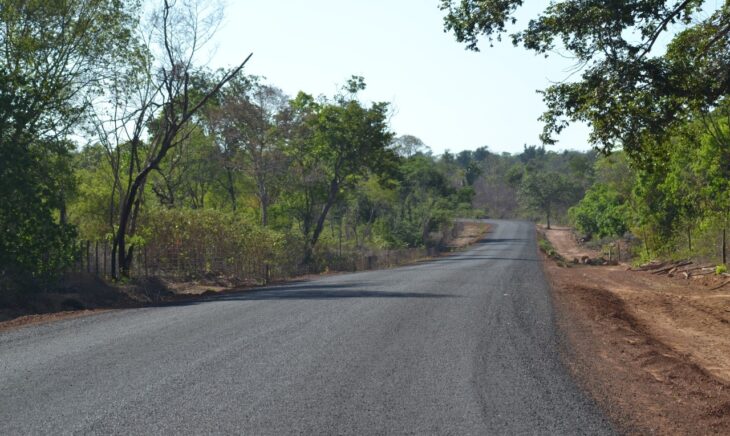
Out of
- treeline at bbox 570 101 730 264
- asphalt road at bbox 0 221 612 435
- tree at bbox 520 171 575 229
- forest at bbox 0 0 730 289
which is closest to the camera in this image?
asphalt road at bbox 0 221 612 435

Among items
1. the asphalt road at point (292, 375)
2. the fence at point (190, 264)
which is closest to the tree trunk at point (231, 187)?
the fence at point (190, 264)

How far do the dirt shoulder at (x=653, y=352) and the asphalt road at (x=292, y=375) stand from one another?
476 millimetres

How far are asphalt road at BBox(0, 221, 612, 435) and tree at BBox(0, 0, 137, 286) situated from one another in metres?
5.42

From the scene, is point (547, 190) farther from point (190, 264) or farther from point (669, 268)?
point (190, 264)

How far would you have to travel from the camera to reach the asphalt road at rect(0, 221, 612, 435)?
6949 millimetres

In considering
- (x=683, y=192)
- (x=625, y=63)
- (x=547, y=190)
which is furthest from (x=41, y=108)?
(x=547, y=190)

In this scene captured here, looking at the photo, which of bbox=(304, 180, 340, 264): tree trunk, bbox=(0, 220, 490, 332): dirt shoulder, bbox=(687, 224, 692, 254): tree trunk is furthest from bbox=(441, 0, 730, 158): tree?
bbox=(304, 180, 340, 264): tree trunk

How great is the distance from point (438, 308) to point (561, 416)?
9018mm

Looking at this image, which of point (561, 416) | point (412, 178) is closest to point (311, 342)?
point (561, 416)

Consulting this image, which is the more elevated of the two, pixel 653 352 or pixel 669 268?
pixel 669 268

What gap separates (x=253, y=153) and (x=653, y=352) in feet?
130

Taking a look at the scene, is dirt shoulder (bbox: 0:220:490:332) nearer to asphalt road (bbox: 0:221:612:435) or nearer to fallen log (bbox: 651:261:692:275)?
asphalt road (bbox: 0:221:612:435)

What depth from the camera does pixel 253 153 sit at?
162 ft

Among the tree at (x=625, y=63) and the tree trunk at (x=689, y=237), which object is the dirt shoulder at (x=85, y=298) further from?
the tree trunk at (x=689, y=237)
